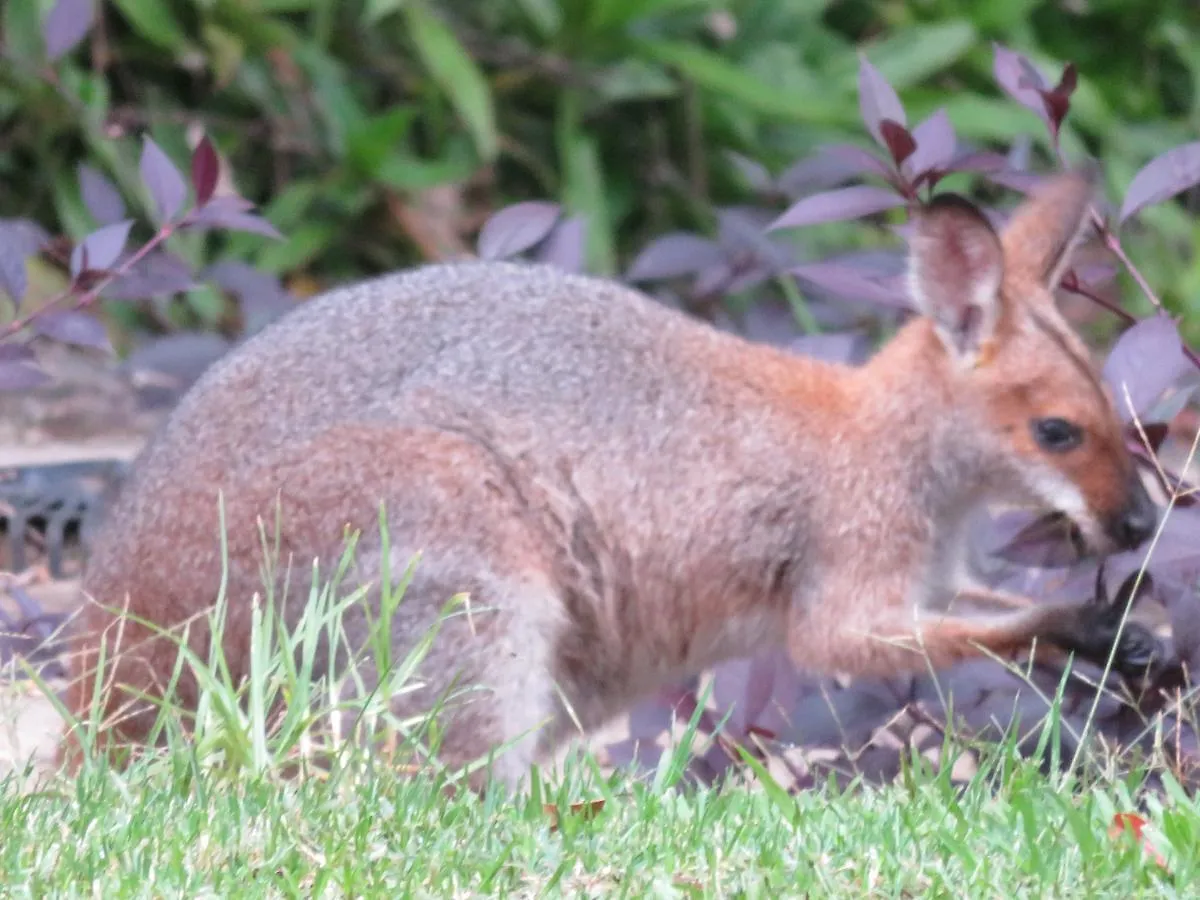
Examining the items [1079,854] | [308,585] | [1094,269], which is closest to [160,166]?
[308,585]

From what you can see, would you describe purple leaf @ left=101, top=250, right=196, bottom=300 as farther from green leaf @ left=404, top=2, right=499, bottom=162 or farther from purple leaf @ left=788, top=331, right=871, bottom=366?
green leaf @ left=404, top=2, right=499, bottom=162

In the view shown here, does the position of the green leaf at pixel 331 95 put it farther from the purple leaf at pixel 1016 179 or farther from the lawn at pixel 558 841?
the lawn at pixel 558 841

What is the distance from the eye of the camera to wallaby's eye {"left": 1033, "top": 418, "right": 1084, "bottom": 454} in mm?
3891

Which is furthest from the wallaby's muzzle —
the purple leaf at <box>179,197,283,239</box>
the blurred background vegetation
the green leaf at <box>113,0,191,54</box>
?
the green leaf at <box>113,0,191,54</box>

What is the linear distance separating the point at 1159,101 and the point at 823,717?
6154 millimetres

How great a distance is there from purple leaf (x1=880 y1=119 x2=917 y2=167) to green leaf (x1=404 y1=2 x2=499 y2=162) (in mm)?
3998

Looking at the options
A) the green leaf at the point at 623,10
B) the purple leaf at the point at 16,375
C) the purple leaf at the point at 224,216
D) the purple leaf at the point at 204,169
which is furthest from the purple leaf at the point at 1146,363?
the green leaf at the point at 623,10

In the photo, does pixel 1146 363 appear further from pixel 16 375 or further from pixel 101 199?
pixel 101 199

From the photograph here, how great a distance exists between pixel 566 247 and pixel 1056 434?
1.27m

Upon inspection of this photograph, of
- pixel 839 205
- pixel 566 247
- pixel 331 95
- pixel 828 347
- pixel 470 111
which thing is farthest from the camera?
pixel 331 95

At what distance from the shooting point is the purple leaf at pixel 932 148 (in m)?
3.79

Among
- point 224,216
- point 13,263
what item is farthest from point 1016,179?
point 13,263

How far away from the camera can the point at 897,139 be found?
3.66 meters

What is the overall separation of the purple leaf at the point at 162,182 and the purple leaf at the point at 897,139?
1400mm
